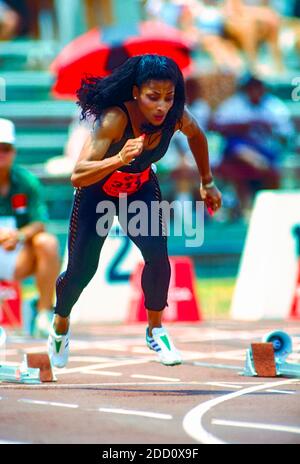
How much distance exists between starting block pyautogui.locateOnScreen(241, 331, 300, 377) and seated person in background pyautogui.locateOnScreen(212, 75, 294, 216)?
10302mm

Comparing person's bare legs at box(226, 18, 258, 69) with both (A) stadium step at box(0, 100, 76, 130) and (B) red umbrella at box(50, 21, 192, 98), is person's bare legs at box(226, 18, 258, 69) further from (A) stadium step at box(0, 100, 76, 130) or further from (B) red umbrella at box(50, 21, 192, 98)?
(A) stadium step at box(0, 100, 76, 130)

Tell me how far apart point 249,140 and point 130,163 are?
11.0m

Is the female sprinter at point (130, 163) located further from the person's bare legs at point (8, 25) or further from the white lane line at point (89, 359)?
the person's bare legs at point (8, 25)

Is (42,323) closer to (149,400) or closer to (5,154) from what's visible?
(5,154)

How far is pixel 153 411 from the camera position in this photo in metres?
5.98

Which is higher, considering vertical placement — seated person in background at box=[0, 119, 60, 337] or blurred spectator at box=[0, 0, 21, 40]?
blurred spectator at box=[0, 0, 21, 40]

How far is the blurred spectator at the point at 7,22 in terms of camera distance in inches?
737

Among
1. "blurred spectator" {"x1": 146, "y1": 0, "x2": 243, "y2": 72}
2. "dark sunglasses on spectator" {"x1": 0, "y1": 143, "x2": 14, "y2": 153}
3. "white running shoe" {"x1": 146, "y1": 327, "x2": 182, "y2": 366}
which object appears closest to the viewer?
"white running shoe" {"x1": 146, "y1": 327, "x2": 182, "y2": 366}

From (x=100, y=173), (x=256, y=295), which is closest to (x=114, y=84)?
(x=100, y=173)

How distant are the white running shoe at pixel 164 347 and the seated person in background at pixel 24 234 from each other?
9.60ft

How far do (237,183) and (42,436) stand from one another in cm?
1311

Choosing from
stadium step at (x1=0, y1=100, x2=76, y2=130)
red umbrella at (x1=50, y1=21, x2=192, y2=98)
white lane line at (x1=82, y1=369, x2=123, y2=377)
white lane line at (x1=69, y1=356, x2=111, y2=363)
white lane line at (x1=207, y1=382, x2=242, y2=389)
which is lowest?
white lane line at (x1=207, y1=382, x2=242, y2=389)

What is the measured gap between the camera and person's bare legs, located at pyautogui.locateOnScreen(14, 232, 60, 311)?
10.2m

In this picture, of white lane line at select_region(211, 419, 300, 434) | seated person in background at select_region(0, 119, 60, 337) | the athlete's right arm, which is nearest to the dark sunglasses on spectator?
seated person in background at select_region(0, 119, 60, 337)
